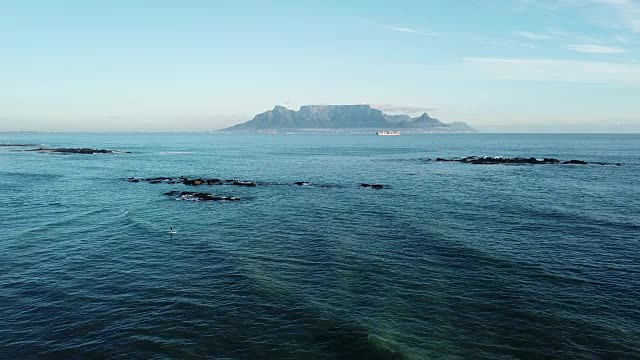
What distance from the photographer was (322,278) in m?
39.4

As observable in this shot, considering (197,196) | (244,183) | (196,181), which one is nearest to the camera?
(197,196)

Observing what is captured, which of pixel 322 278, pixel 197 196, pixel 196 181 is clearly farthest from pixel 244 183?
pixel 322 278

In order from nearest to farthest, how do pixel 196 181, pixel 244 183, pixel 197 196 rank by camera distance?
pixel 197 196
pixel 244 183
pixel 196 181

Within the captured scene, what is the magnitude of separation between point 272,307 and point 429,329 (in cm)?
1170

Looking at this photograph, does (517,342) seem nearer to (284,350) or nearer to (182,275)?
(284,350)

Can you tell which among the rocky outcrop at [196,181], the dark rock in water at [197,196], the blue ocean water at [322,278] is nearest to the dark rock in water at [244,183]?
the rocky outcrop at [196,181]

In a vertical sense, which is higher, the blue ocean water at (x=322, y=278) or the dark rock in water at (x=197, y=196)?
the dark rock in water at (x=197, y=196)

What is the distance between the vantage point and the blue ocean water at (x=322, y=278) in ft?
94.9

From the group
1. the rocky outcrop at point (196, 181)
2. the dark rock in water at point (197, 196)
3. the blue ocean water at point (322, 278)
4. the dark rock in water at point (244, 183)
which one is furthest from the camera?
the rocky outcrop at point (196, 181)

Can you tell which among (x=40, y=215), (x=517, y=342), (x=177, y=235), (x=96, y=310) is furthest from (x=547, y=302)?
(x=40, y=215)

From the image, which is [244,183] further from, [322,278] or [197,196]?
[322,278]

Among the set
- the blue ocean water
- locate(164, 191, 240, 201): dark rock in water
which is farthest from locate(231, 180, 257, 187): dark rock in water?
the blue ocean water

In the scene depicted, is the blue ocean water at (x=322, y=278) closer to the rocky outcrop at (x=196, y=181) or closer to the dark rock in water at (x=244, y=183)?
the dark rock in water at (x=244, y=183)

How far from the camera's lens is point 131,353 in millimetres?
27781
